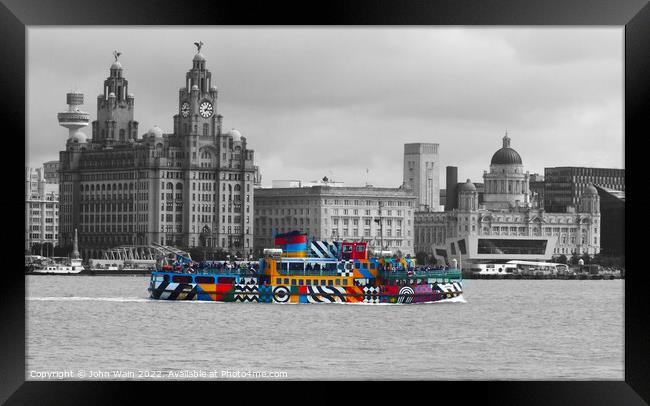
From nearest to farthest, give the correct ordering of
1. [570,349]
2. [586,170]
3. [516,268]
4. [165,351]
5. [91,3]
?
[91,3] → [165,351] → [570,349] → [516,268] → [586,170]

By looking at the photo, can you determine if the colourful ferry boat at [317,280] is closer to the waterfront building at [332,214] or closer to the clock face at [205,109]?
the waterfront building at [332,214]

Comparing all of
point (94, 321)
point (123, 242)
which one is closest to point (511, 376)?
point (94, 321)

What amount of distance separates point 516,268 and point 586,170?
2578 centimetres

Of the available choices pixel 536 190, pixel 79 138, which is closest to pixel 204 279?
pixel 79 138

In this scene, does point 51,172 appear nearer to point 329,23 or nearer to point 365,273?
point 365,273

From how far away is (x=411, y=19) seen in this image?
9438mm

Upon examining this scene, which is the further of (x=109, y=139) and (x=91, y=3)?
(x=109, y=139)

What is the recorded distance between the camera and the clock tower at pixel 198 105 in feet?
316

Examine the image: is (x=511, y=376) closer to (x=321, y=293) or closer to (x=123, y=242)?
(x=321, y=293)

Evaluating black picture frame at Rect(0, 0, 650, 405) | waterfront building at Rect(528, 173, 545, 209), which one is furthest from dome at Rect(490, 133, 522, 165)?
black picture frame at Rect(0, 0, 650, 405)

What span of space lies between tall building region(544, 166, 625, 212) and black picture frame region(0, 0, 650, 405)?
102 m

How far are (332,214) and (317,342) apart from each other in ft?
236

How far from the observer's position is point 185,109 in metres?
96.9

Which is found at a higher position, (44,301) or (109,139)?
(109,139)
